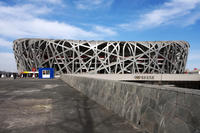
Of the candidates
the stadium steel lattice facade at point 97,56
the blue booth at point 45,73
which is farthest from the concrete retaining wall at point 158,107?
the stadium steel lattice facade at point 97,56

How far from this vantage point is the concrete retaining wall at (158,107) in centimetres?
242

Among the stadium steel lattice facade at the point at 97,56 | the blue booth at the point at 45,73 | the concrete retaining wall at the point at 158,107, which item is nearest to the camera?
the concrete retaining wall at the point at 158,107

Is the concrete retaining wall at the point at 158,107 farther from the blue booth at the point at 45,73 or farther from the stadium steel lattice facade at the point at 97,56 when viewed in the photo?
the stadium steel lattice facade at the point at 97,56

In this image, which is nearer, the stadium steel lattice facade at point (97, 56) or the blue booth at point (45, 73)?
the blue booth at point (45, 73)

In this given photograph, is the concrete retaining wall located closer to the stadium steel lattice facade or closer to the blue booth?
the blue booth

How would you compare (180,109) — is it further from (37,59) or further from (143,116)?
(37,59)

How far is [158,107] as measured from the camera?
3221 mm

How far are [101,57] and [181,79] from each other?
3225 cm

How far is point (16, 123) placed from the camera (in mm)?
4070

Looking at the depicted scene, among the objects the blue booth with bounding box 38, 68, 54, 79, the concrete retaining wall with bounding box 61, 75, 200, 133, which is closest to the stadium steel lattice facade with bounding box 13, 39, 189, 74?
the blue booth with bounding box 38, 68, 54, 79

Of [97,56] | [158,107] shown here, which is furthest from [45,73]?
[158,107]

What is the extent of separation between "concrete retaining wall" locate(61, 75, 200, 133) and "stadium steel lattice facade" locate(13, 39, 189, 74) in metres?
51.2

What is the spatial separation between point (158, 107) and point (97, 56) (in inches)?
2106

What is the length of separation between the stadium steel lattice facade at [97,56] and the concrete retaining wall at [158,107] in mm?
51176
